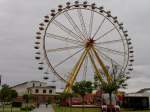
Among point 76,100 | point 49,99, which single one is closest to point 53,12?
point 76,100

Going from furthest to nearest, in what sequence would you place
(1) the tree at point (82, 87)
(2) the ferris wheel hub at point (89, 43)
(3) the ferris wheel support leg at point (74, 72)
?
(1) the tree at point (82, 87) < (2) the ferris wheel hub at point (89, 43) < (3) the ferris wheel support leg at point (74, 72)

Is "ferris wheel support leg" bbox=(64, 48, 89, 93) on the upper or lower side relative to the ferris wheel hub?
lower

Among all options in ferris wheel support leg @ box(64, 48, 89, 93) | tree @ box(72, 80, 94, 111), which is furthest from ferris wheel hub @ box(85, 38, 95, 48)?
tree @ box(72, 80, 94, 111)

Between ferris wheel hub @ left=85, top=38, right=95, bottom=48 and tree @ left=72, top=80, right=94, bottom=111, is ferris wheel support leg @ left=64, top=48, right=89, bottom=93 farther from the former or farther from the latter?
tree @ left=72, top=80, right=94, bottom=111

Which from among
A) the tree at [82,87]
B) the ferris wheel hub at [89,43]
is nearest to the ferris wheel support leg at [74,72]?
the ferris wheel hub at [89,43]

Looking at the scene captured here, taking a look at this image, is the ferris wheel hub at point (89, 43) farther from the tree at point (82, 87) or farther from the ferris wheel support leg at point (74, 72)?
the tree at point (82, 87)

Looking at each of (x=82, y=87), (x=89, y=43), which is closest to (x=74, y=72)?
(x=89, y=43)

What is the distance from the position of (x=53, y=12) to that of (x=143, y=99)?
41534 mm

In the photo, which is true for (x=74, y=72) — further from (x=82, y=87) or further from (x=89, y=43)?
(x=82, y=87)

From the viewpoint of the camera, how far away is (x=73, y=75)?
174ft

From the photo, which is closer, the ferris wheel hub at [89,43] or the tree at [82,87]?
the ferris wheel hub at [89,43]

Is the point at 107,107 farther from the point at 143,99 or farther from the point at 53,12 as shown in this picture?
the point at 143,99

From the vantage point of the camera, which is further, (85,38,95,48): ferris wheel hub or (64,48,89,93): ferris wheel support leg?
(85,38,95,48): ferris wheel hub

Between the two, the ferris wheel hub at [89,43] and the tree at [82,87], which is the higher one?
the ferris wheel hub at [89,43]
